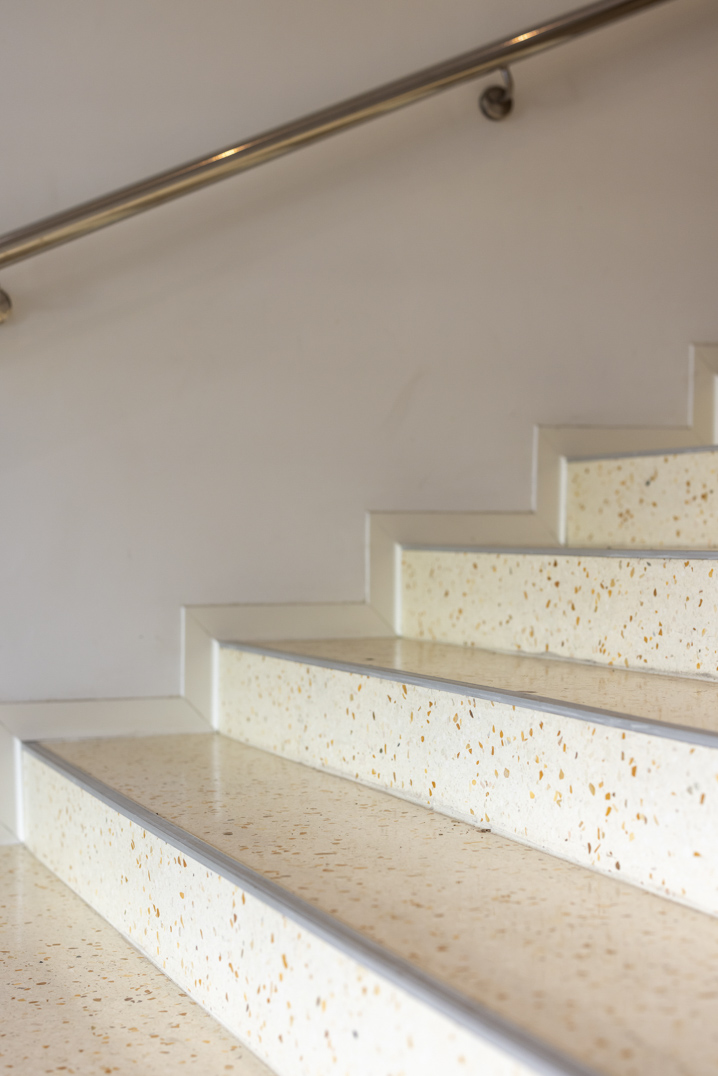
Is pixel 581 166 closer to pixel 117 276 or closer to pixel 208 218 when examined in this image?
pixel 208 218

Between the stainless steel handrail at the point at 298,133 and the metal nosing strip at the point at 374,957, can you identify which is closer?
→ the metal nosing strip at the point at 374,957

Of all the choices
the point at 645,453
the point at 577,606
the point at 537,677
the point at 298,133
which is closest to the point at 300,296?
the point at 298,133

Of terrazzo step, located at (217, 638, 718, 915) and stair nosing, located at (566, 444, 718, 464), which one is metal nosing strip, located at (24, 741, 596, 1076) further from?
stair nosing, located at (566, 444, 718, 464)

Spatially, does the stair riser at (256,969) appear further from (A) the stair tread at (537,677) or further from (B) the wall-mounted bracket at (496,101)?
(B) the wall-mounted bracket at (496,101)

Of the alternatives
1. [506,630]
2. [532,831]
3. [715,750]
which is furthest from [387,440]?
[715,750]

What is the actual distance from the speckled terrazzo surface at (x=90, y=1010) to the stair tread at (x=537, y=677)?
408 mm

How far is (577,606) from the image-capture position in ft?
4.07

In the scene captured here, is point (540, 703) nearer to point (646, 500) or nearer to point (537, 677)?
point (537, 677)

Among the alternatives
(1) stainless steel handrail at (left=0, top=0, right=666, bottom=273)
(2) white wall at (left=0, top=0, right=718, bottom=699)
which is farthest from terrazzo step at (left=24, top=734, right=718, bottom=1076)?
(1) stainless steel handrail at (left=0, top=0, right=666, bottom=273)

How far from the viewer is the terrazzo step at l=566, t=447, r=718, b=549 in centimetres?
143

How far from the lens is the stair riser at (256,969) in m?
0.62

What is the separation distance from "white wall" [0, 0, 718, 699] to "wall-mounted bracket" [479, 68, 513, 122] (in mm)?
22

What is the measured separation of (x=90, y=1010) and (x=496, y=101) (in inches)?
62.4

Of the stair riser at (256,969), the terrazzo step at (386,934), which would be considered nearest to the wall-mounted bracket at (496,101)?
the terrazzo step at (386,934)
